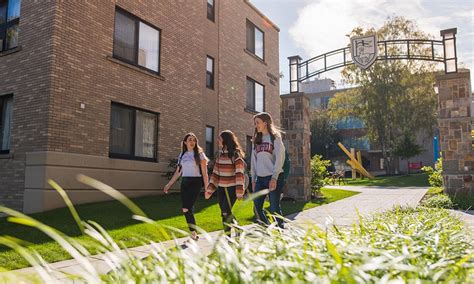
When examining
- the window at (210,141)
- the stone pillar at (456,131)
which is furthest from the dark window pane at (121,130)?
the stone pillar at (456,131)

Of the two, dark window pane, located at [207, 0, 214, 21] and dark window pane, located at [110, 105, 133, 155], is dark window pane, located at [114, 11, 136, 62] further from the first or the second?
dark window pane, located at [207, 0, 214, 21]

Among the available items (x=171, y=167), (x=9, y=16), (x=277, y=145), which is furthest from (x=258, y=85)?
(x=277, y=145)

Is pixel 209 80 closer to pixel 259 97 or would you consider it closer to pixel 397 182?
pixel 259 97

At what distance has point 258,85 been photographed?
19938mm

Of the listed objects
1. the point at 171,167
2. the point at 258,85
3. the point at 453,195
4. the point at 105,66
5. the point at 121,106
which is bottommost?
the point at 453,195

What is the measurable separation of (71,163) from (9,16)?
4999 mm

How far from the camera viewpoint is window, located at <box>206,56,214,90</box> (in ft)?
53.2

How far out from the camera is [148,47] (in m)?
12.8

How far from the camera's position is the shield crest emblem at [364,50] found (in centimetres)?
1463

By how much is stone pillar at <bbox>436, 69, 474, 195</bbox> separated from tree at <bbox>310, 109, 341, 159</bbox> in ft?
102

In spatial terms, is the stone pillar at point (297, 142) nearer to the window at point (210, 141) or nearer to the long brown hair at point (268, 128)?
the window at point (210, 141)

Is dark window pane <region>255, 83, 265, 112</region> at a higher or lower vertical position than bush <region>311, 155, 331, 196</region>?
higher

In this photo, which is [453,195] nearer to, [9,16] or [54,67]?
[54,67]

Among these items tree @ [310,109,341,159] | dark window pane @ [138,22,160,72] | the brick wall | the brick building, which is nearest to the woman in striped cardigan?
the brick building
